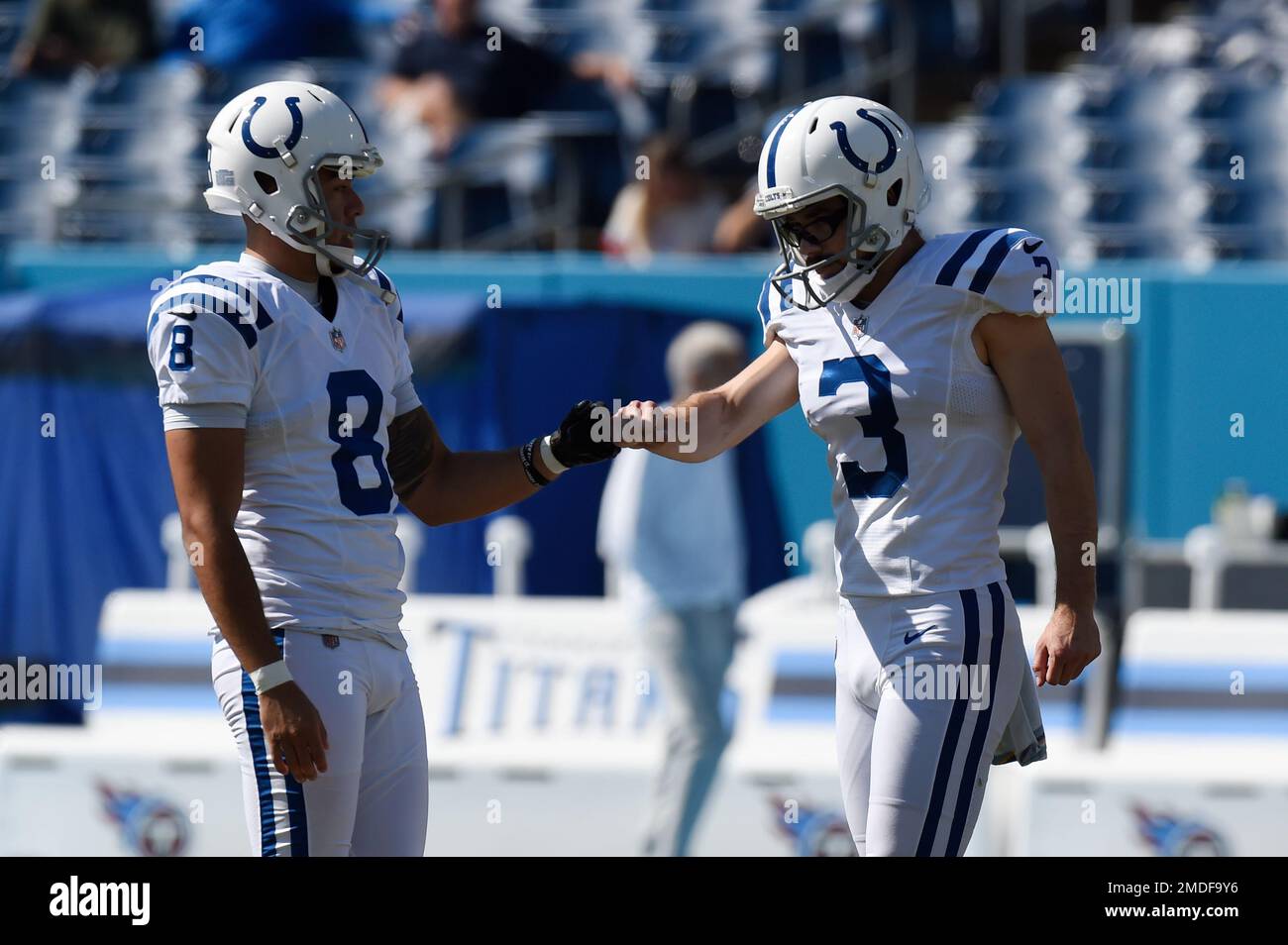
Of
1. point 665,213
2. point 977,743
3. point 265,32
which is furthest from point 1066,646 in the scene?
point 265,32

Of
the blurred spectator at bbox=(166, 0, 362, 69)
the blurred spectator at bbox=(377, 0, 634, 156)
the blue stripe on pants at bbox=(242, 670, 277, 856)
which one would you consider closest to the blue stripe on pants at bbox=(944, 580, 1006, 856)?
the blue stripe on pants at bbox=(242, 670, 277, 856)

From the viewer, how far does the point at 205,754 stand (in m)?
6.14

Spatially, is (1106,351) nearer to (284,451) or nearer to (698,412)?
(698,412)

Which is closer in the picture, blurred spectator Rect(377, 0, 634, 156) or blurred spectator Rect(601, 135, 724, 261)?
blurred spectator Rect(601, 135, 724, 261)

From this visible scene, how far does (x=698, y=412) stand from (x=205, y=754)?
323 cm

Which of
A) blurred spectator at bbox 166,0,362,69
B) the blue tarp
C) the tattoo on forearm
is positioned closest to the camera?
the tattoo on forearm

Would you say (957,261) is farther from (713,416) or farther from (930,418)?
(713,416)

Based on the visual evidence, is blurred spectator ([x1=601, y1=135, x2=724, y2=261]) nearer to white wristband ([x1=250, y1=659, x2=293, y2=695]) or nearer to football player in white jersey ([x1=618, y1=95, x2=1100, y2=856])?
football player in white jersey ([x1=618, y1=95, x2=1100, y2=856])

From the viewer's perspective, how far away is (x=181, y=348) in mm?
2924

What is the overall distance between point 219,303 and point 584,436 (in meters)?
0.83

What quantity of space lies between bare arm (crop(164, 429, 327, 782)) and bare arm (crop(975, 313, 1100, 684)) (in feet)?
4.22

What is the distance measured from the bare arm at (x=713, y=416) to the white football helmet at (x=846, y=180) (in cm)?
24

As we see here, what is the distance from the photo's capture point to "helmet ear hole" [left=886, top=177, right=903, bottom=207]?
3.26 m

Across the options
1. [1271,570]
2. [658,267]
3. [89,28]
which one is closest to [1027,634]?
[1271,570]
